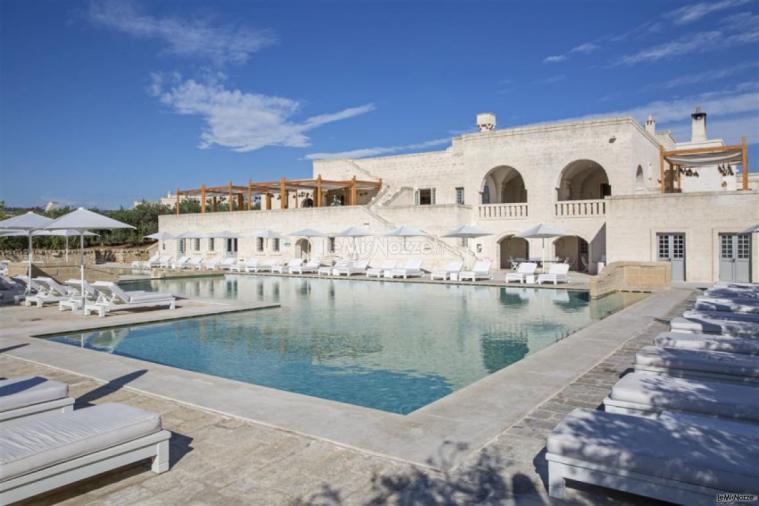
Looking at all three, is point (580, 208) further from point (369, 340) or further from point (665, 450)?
point (665, 450)

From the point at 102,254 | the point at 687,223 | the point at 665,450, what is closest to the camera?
the point at 665,450

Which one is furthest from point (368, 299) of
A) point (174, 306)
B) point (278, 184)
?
point (278, 184)

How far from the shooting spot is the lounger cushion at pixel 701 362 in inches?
213

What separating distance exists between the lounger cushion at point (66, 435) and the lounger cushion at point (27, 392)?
74 centimetres

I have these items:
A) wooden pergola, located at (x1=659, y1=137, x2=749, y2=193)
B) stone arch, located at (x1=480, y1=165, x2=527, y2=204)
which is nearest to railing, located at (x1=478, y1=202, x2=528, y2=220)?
stone arch, located at (x1=480, y1=165, x2=527, y2=204)

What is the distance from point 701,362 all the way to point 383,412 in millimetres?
3205

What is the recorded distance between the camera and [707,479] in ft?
10.0

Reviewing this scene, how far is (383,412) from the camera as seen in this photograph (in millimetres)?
5156

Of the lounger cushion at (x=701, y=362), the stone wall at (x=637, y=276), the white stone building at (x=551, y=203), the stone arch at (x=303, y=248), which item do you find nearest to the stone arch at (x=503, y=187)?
the white stone building at (x=551, y=203)

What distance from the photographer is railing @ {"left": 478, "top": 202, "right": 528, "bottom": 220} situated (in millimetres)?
27359

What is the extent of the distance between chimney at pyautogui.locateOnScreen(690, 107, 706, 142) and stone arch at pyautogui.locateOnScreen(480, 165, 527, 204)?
11694mm

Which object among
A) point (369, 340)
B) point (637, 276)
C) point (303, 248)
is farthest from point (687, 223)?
point (303, 248)

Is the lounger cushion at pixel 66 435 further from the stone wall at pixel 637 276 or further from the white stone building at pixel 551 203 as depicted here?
the white stone building at pixel 551 203

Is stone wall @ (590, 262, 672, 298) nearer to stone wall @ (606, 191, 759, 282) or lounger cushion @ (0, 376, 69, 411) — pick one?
stone wall @ (606, 191, 759, 282)
